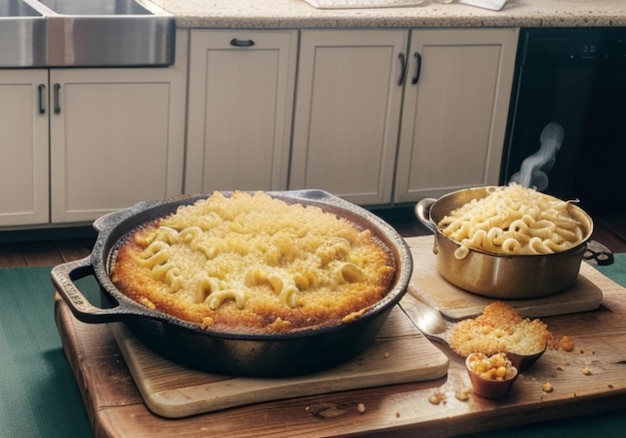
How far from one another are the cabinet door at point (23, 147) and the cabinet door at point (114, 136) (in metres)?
0.04

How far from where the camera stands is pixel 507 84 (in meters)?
4.06

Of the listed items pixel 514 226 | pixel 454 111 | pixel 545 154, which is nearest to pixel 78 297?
pixel 514 226

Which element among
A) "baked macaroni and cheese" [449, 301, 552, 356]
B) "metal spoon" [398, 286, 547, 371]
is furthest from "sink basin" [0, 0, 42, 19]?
"baked macaroni and cheese" [449, 301, 552, 356]

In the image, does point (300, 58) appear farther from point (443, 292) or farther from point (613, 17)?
point (443, 292)

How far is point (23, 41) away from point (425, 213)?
5.08 feet

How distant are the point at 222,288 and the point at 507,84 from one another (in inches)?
93.2

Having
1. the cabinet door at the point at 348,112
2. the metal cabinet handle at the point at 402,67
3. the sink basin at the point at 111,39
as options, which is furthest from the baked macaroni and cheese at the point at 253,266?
the metal cabinet handle at the point at 402,67

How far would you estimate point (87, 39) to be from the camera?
133 inches

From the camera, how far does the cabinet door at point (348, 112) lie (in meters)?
3.78

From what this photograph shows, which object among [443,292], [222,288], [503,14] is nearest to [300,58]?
[503,14]

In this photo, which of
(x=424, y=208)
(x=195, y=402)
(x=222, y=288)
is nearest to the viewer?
(x=195, y=402)

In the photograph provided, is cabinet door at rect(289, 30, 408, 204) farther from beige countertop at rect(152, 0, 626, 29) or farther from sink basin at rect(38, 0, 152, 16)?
sink basin at rect(38, 0, 152, 16)

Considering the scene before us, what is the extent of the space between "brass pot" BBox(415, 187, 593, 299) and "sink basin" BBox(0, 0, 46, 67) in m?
1.61

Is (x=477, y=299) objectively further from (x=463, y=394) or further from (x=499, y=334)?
(x=463, y=394)
